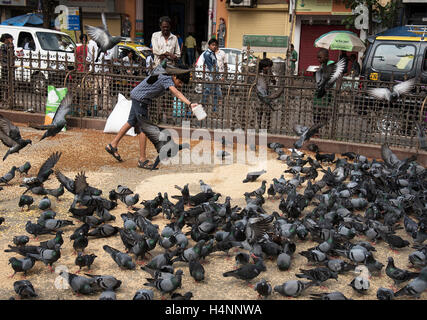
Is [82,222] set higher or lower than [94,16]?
lower

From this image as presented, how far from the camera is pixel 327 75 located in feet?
25.7

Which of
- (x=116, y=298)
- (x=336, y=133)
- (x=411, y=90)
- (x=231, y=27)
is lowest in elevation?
(x=116, y=298)

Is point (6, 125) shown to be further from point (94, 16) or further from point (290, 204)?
point (94, 16)

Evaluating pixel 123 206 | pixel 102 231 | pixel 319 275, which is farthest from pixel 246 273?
pixel 123 206

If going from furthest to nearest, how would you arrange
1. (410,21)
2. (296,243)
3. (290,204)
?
(410,21)
(290,204)
(296,243)

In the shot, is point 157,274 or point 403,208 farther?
point 403,208

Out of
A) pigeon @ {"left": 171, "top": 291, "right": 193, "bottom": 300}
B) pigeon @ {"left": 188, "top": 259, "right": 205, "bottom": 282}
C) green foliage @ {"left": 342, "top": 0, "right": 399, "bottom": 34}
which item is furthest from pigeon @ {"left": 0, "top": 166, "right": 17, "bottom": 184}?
green foliage @ {"left": 342, "top": 0, "right": 399, "bottom": 34}

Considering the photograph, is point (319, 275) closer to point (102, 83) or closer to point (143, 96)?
point (143, 96)

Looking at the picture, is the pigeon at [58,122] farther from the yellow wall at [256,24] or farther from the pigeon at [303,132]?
the yellow wall at [256,24]

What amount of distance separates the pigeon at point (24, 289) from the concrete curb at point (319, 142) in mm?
Result: 5732

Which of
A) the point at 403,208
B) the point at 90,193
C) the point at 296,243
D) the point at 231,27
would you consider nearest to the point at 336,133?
the point at 403,208

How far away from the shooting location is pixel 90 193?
5059 millimetres

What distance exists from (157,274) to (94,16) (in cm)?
2105

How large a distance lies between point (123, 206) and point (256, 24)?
16714 mm
